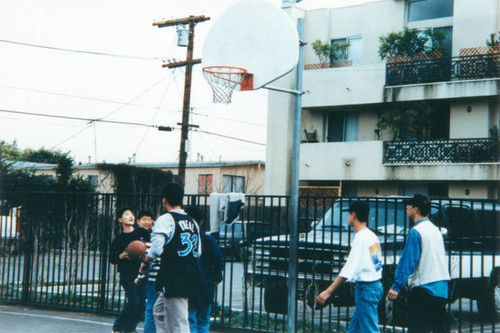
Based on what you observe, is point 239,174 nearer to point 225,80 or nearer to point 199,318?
point 225,80

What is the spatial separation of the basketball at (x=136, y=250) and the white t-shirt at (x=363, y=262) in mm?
3110

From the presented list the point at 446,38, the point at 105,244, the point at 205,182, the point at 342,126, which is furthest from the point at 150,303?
the point at 205,182

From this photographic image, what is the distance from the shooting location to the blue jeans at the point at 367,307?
7121 millimetres

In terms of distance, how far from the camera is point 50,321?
11398 mm

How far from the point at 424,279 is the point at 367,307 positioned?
0.69 m

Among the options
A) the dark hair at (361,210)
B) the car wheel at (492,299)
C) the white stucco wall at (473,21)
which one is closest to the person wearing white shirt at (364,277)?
the dark hair at (361,210)

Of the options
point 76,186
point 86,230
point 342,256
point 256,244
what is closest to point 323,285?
point 342,256

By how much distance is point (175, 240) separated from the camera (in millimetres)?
7160

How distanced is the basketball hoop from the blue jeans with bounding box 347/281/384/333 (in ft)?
9.28

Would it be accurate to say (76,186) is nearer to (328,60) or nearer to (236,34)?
(328,60)

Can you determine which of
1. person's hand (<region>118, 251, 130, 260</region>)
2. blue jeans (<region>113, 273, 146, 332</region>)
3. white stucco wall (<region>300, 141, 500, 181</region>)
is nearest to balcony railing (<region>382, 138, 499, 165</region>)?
white stucco wall (<region>300, 141, 500, 181</region>)

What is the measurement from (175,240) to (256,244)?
3.32m

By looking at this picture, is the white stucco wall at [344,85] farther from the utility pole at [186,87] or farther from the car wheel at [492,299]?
the car wheel at [492,299]

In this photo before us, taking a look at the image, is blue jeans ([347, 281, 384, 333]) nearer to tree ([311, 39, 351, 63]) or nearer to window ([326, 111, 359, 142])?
window ([326, 111, 359, 142])
